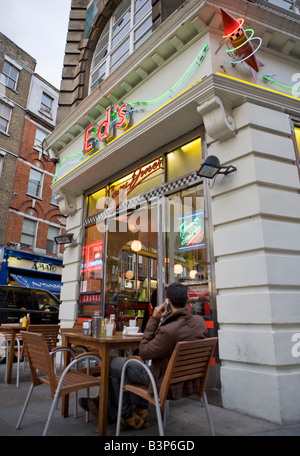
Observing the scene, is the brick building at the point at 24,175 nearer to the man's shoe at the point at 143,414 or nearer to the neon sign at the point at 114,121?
the neon sign at the point at 114,121

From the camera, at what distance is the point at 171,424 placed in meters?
3.20

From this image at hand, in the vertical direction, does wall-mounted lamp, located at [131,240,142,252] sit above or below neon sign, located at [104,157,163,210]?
below

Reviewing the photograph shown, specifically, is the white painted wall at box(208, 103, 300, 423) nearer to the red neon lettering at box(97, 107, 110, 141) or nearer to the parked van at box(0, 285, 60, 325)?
the red neon lettering at box(97, 107, 110, 141)

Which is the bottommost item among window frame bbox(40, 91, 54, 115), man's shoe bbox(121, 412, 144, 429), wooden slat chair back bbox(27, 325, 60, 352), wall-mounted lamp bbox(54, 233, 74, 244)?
man's shoe bbox(121, 412, 144, 429)

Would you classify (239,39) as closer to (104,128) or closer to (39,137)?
(104,128)

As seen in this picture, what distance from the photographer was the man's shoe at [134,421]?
3023 mm

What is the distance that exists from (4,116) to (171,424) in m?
21.2

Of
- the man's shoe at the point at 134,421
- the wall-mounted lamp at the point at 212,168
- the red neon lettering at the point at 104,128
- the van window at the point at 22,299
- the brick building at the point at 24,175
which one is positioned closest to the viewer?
the man's shoe at the point at 134,421

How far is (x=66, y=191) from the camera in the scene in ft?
28.7

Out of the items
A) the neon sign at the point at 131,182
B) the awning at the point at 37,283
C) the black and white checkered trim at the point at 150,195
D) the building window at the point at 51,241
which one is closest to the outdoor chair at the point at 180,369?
the black and white checkered trim at the point at 150,195

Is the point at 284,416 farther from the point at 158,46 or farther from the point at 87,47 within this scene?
the point at 87,47

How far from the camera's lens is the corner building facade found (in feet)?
12.5

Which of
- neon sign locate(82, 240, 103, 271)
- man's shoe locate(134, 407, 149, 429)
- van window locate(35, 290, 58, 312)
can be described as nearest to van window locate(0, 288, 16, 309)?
van window locate(35, 290, 58, 312)

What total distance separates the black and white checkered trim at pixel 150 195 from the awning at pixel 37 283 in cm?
1108
